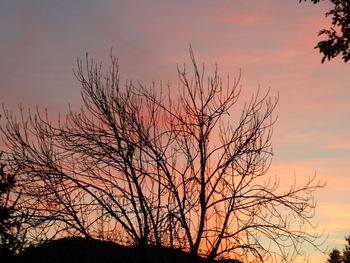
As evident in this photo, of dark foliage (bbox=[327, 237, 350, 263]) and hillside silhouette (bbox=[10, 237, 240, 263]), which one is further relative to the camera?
dark foliage (bbox=[327, 237, 350, 263])

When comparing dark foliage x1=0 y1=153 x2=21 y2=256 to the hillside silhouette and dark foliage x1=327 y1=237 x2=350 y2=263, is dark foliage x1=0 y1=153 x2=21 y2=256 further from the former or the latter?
dark foliage x1=327 y1=237 x2=350 y2=263

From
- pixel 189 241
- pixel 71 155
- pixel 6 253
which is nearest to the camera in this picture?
pixel 6 253

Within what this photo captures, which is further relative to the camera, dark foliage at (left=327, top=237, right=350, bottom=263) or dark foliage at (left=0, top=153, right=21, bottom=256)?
dark foliage at (left=327, top=237, right=350, bottom=263)

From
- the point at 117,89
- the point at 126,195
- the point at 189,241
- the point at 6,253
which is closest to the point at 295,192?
the point at 189,241

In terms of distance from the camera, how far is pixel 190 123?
49.3 ft

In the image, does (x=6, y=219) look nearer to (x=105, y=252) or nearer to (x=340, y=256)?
(x=105, y=252)

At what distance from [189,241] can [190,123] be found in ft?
11.2

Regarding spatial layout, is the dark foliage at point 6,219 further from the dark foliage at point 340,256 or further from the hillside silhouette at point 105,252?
the dark foliage at point 340,256

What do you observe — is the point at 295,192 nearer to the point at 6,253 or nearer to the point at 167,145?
the point at 167,145

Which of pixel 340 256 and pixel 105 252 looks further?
pixel 340 256

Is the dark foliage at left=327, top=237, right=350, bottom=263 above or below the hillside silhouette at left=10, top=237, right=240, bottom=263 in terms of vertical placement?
above

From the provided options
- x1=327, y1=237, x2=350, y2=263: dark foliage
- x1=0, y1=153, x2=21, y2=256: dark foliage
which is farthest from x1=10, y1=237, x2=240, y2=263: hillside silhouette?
x1=327, y1=237, x2=350, y2=263: dark foliage

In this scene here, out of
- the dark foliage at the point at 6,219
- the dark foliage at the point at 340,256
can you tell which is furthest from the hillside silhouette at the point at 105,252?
the dark foliage at the point at 340,256

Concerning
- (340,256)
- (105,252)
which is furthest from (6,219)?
(340,256)
